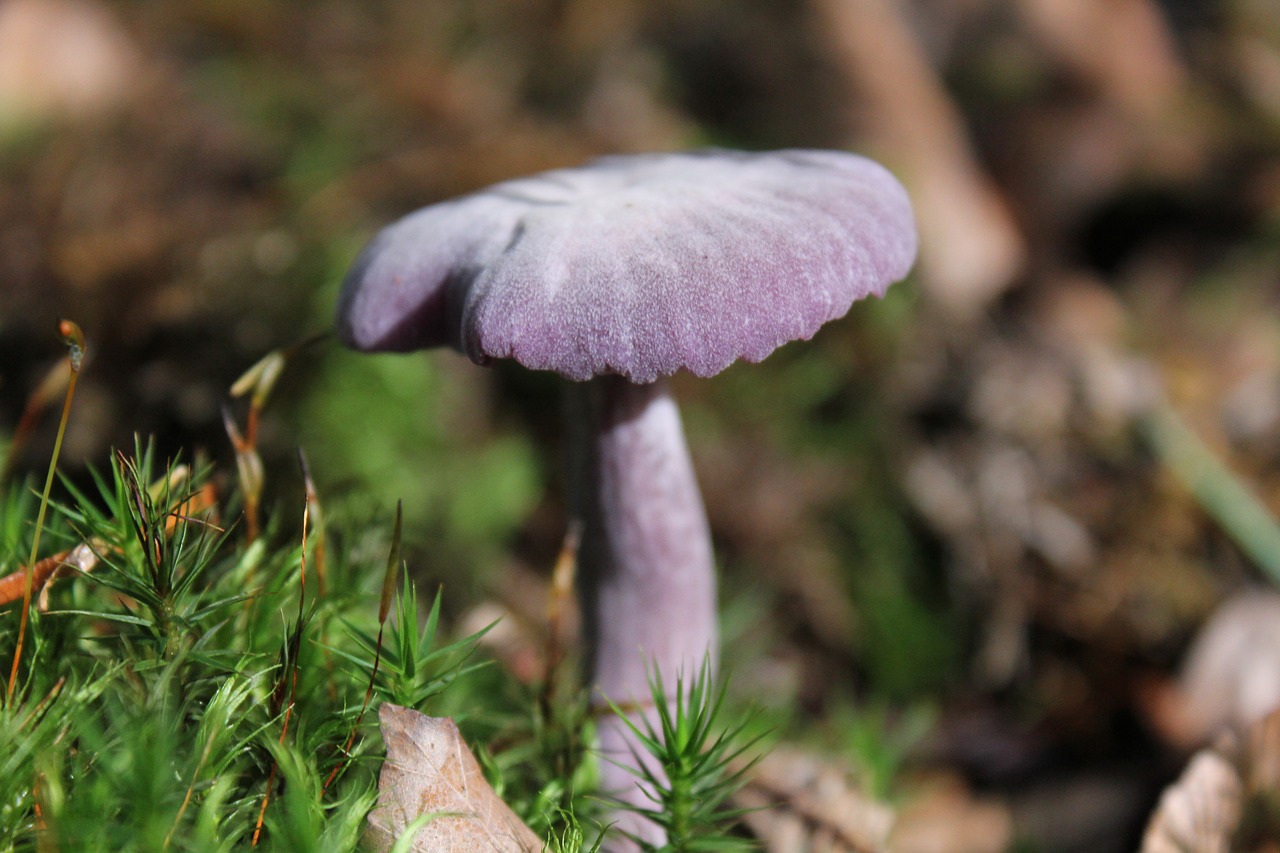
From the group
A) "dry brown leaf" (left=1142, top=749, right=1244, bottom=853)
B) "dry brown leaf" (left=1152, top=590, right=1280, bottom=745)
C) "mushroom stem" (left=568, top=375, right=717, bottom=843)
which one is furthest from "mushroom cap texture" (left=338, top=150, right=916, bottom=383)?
"dry brown leaf" (left=1152, top=590, right=1280, bottom=745)

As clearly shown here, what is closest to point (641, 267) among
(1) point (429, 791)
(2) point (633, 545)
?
(2) point (633, 545)

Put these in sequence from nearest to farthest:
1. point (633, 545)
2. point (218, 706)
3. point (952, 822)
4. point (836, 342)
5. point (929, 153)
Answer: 1. point (218, 706)
2. point (633, 545)
3. point (952, 822)
4. point (836, 342)
5. point (929, 153)

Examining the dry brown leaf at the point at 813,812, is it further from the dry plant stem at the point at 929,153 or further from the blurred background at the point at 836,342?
the dry plant stem at the point at 929,153

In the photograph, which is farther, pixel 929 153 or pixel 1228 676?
pixel 929 153

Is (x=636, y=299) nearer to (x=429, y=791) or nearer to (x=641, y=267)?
(x=641, y=267)

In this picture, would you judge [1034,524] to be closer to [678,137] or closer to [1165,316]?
[1165,316]

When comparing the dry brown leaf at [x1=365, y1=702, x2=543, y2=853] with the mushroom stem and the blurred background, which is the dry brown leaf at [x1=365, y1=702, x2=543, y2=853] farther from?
the blurred background
